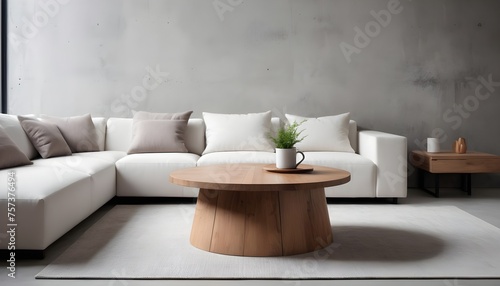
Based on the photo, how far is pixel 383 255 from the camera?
2473mm

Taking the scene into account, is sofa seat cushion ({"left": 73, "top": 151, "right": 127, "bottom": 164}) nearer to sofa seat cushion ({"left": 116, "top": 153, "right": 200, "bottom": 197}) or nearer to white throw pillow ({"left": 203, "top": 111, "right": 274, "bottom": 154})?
sofa seat cushion ({"left": 116, "top": 153, "right": 200, "bottom": 197})

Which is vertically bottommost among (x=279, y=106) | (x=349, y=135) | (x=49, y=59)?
(x=349, y=135)

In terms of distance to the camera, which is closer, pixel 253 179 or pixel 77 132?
pixel 253 179

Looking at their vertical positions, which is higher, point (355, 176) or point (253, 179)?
point (253, 179)

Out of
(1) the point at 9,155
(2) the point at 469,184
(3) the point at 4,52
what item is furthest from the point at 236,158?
(3) the point at 4,52

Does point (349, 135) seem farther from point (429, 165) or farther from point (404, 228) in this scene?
point (404, 228)

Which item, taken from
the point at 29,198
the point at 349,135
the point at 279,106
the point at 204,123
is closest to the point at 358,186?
the point at 349,135

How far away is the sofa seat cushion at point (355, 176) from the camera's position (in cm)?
395

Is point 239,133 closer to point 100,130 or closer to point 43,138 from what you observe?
point 100,130

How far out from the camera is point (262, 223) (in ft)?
8.05

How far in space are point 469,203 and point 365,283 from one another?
2483 millimetres

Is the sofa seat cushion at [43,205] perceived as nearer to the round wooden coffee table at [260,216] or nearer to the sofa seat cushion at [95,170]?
the sofa seat cushion at [95,170]

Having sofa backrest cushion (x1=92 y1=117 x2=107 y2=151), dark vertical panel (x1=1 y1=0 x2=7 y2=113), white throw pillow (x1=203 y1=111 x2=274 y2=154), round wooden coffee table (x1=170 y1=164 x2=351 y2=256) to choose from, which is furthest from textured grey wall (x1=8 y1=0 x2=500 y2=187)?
round wooden coffee table (x1=170 y1=164 x2=351 y2=256)

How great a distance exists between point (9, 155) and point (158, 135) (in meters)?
1.46
